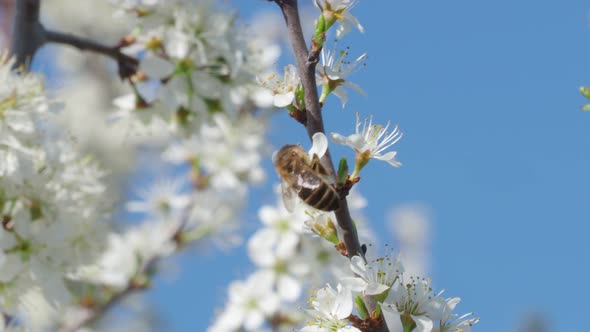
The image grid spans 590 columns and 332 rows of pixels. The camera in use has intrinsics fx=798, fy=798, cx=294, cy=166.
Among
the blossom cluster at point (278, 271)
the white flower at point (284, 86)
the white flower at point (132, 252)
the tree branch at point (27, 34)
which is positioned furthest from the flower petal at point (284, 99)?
the white flower at point (132, 252)

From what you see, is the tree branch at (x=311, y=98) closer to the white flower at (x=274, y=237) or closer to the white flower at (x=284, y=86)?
the white flower at (x=284, y=86)

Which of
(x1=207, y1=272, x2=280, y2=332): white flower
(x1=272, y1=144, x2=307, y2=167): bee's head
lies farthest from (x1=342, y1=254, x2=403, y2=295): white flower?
(x1=207, y1=272, x2=280, y2=332): white flower

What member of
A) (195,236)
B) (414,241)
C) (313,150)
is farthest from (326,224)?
(414,241)

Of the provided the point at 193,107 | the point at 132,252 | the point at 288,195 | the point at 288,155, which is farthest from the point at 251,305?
the point at 288,155

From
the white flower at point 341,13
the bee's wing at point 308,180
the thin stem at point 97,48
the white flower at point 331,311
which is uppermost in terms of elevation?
the white flower at point 341,13

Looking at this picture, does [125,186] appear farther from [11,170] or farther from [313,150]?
[313,150]

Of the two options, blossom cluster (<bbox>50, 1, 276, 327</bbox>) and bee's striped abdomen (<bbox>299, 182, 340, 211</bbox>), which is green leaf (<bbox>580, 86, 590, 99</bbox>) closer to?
bee's striped abdomen (<bbox>299, 182, 340, 211</bbox>)
